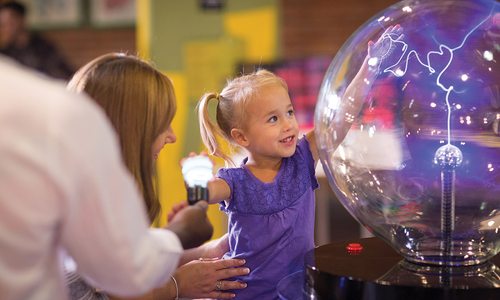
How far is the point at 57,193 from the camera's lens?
1044 millimetres

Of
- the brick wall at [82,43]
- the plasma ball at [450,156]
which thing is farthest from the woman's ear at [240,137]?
the brick wall at [82,43]

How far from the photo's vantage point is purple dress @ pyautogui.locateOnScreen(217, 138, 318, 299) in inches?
70.3

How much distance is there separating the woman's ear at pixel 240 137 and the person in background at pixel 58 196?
754 millimetres

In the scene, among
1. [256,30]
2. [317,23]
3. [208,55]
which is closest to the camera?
[208,55]

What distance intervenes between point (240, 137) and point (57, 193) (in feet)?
2.94

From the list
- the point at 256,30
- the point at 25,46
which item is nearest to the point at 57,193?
the point at 256,30

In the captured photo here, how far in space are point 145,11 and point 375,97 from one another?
12.7 feet

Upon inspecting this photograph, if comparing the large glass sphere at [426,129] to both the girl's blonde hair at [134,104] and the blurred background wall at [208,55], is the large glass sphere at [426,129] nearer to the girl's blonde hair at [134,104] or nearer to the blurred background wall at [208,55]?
the girl's blonde hair at [134,104]

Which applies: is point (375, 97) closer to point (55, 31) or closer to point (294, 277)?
point (294, 277)

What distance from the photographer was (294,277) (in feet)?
5.60

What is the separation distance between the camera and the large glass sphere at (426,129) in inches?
59.2

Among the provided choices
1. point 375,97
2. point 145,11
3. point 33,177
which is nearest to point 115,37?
point 145,11

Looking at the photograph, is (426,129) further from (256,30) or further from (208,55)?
(256,30)

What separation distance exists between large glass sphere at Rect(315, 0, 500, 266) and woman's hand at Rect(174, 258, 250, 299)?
0.30 m
